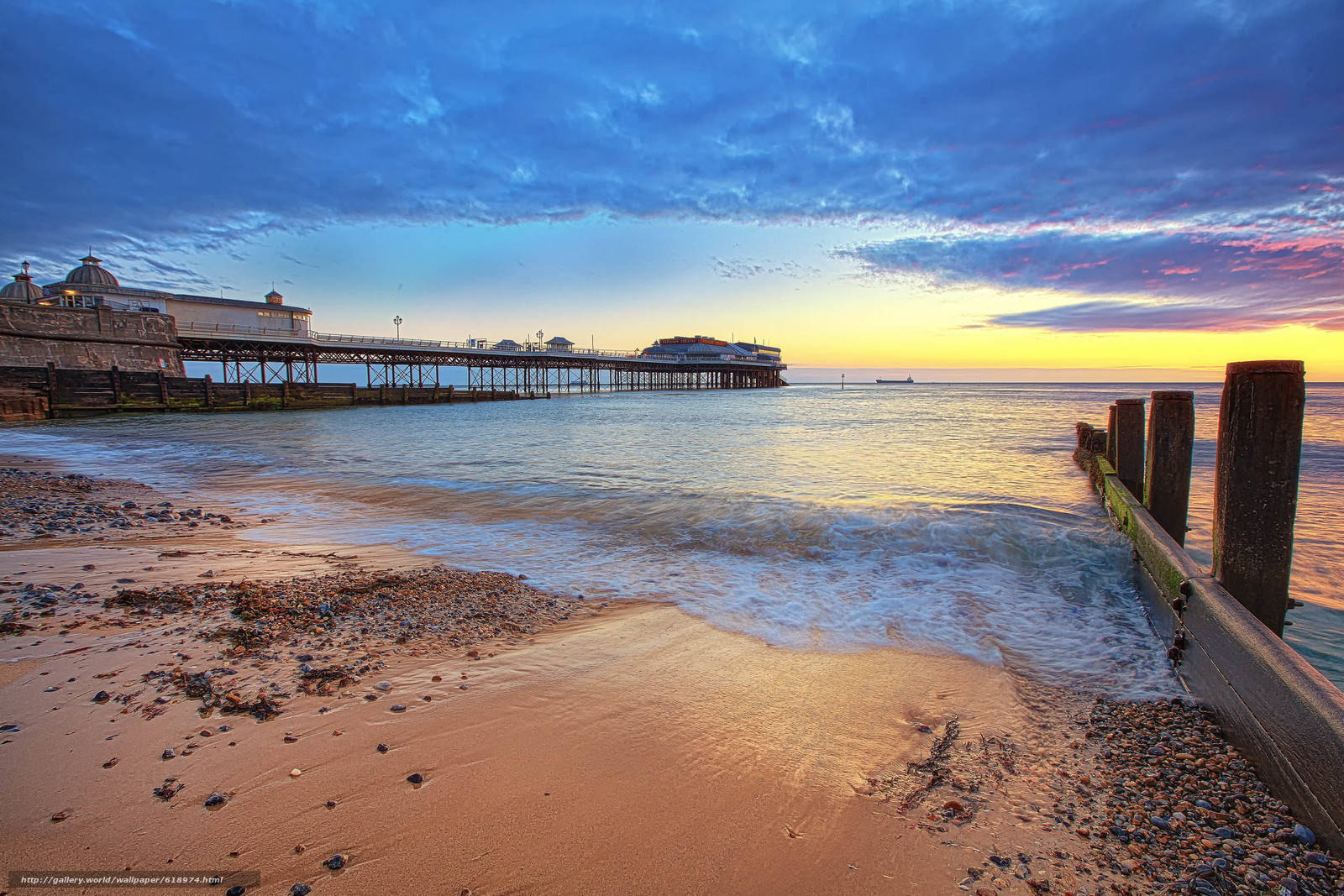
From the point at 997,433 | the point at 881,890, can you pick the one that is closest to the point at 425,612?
the point at 881,890

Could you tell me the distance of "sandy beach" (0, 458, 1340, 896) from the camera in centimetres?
219

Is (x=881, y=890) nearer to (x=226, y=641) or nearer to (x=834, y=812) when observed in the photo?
(x=834, y=812)

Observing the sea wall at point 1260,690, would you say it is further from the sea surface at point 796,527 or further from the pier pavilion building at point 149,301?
the pier pavilion building at point 149,301

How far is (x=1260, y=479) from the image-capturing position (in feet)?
12.4

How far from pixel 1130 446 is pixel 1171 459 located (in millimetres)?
3573

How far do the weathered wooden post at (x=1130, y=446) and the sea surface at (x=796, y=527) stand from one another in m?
0.81

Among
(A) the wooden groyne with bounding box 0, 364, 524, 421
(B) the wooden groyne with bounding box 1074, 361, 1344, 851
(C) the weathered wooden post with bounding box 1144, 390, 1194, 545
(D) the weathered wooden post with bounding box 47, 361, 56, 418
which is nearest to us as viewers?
(B) the wooden groyne with bounding box 1074, 361, 1344, 851

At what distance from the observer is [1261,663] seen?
2877mm

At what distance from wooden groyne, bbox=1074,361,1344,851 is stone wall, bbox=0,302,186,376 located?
40734 mm

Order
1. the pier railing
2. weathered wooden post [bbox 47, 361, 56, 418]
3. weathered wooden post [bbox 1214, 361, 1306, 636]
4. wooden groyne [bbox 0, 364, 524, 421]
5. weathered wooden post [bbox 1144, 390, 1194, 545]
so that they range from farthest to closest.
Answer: the pier railing → weathered wooden post [bbox 47, 361, 56, 418] → wooden groyne [bbox 0, 364, 524, 421] → weathered wooden post [bbox 1144, 390, 1194, 545] → weathered wooden post [bbox 1214, 361, 1306, 636]

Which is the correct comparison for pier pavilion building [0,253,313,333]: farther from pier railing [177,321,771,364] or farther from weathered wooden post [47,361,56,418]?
weathered wooden post [47,361,56,418]

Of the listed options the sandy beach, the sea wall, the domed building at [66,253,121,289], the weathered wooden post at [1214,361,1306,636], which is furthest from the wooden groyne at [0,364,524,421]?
the weathered wooden post at [1214,361,1306,636]

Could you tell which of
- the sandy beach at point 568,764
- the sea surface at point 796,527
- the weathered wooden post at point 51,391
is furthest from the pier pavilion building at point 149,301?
the sandy beach at point 568,764

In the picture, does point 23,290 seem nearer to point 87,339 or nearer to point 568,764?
point 87,339
